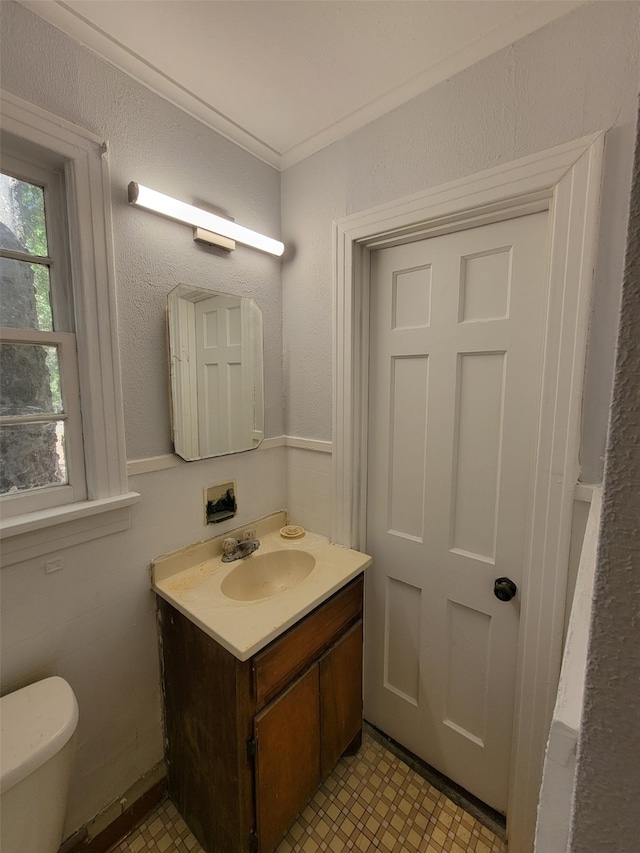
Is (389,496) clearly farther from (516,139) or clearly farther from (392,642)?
(516,139)

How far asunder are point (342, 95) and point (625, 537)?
4.80 feet

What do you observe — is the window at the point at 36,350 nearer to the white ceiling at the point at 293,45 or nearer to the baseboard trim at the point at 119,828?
the white ceiling at the point at 293,45

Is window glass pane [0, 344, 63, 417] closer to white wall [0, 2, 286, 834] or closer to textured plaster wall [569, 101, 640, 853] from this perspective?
white wall [0, 2, 286, 834]

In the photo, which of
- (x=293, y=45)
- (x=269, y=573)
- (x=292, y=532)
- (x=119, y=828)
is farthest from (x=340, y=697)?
(x=293, y=45)

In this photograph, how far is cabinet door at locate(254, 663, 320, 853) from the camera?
1.01 meters

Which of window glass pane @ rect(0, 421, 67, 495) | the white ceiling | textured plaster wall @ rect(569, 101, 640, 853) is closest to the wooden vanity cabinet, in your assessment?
window glass pane @ rect(0, 421, 67, 495)

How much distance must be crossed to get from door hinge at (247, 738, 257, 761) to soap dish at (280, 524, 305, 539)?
2.22 ft

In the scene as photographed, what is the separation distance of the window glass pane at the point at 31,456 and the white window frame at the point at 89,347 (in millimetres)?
69

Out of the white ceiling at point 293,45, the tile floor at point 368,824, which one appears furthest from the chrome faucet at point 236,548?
the white ceiling at point 293,45

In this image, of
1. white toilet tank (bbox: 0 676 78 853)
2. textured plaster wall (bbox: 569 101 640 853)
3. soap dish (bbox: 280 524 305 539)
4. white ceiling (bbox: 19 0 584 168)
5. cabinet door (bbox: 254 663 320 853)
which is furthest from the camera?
soap dish (bbox: 280 524 305 539)

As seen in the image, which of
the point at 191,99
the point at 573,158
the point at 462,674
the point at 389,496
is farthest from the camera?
the point at 389,496

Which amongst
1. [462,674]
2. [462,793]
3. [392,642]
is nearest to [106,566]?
[392,642]

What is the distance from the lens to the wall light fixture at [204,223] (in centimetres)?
106

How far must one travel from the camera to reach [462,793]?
1292mm
